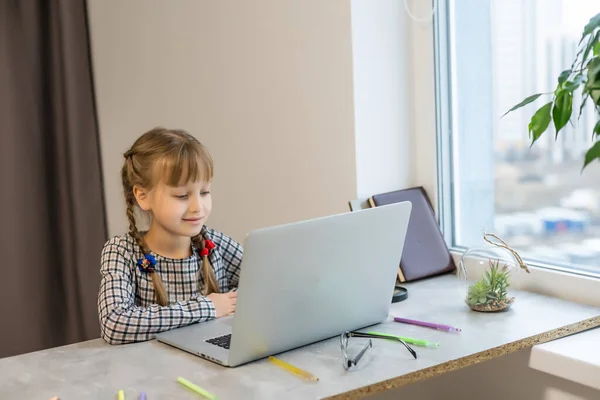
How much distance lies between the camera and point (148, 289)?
1647 millimetres

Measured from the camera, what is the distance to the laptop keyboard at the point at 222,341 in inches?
52.5

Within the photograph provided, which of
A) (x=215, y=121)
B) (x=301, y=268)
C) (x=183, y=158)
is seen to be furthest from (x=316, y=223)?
(x=215, y=121)

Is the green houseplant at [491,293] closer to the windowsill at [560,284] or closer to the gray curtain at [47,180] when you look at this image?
the windowsill at [560,284]

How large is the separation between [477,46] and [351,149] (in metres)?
0.40

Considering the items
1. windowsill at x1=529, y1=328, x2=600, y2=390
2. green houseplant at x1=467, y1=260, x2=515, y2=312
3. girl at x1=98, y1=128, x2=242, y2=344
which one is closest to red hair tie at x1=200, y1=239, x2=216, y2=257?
girl at x1=98, y1=128, x2=242, y2=344

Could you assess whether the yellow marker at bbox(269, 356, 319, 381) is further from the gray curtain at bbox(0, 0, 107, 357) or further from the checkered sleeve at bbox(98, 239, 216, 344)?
the gray curtain at bbox(0, 0, 107, 357)

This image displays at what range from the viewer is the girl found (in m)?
1.50

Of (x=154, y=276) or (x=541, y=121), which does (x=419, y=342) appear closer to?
(x=541, y=121)

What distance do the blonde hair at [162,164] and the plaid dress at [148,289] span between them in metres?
0.03

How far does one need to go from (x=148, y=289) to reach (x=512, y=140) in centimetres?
91

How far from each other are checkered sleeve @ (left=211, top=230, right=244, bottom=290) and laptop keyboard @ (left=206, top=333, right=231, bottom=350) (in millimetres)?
444

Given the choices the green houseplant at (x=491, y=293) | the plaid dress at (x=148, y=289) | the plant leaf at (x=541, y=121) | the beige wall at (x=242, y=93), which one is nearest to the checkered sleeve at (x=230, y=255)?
the plaid dress at (x=148, y=289)

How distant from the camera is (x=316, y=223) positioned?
1230 mm

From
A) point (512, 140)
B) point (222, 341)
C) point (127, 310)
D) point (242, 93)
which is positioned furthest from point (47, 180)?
point (512, 140)
